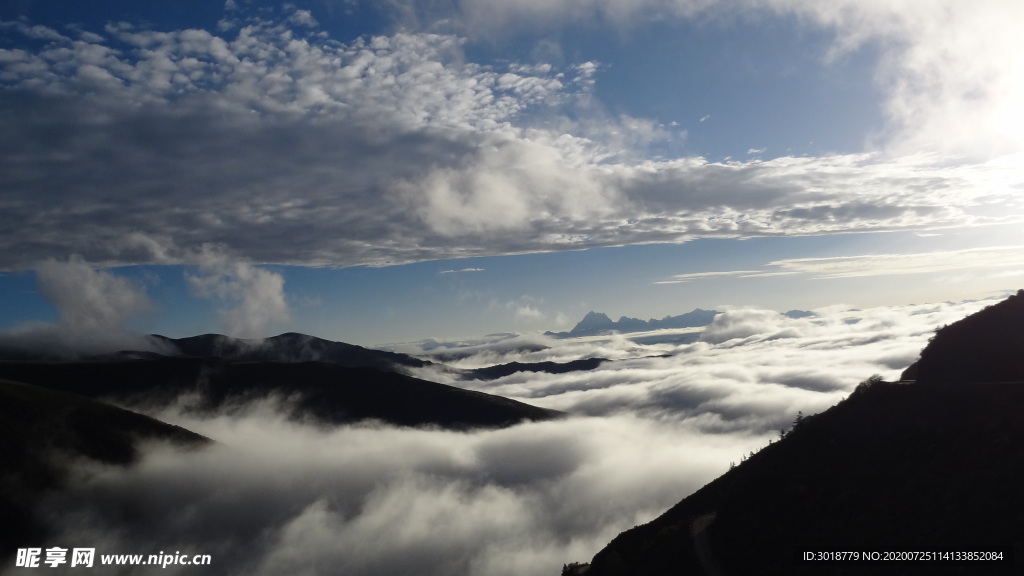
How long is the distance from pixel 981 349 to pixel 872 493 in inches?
1359

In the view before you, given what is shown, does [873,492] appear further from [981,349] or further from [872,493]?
[981,349]

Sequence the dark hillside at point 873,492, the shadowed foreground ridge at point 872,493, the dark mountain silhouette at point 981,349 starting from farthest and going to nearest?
the dark mountain silhouette at point 981,349
the dark hillside at point 873,492
the shadowed foreground ridge at point 872,493

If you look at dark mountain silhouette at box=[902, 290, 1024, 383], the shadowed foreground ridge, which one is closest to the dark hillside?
the shadowed foreground ridge

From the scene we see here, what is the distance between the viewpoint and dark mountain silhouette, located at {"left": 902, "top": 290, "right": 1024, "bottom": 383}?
59.7m

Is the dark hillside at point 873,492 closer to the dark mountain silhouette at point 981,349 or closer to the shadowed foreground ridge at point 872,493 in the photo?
the shadowed foreground ridge at point 872,493

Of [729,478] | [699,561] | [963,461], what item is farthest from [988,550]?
[729,478]

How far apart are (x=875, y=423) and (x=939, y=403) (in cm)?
493

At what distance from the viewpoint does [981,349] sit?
62406 mm

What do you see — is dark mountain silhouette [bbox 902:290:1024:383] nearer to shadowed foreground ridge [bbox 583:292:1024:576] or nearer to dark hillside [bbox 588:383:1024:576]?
shadowed foreground ridge [bbox 583:292:1024:576]

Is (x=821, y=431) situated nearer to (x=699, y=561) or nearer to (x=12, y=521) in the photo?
(x=699, y=561)

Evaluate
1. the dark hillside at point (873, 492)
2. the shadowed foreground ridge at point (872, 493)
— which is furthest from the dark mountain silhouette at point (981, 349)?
the dark hillside at point (873, 492)

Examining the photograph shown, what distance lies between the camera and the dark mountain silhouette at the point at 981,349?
59.7m

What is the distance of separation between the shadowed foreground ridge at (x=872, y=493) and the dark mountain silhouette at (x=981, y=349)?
513 mm

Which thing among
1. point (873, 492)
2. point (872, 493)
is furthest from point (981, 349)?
point (872, 493)
